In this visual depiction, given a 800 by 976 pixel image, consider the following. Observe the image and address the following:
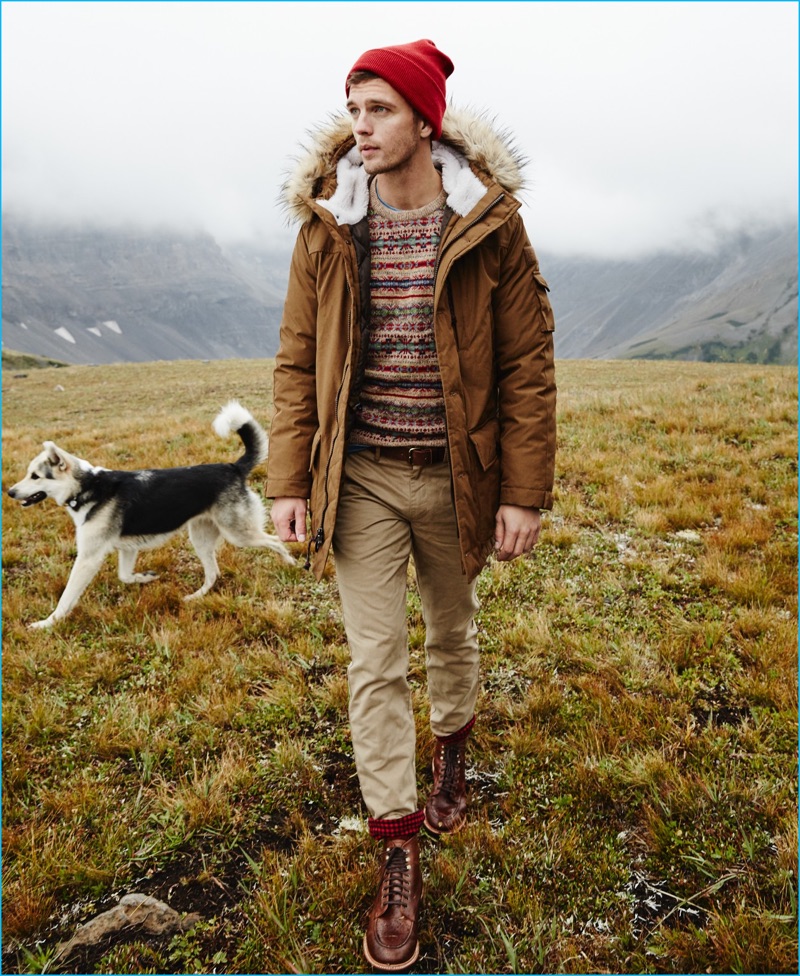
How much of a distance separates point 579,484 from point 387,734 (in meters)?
6.15

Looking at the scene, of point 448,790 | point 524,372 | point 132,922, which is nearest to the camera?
point 132,922

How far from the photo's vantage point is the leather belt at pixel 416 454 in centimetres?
309

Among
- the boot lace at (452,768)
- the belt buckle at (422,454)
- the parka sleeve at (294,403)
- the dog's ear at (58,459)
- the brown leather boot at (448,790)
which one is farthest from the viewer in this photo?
the dog's ear at (58,459)

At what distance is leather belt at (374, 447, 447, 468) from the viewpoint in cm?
309

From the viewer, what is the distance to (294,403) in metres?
3.28

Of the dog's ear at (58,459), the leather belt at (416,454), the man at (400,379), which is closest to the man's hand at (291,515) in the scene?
the man at (400,379)

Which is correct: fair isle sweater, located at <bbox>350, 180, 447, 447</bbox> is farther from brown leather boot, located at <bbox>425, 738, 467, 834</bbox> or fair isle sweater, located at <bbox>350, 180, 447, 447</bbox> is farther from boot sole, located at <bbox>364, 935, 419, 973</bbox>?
boot sole, located at <bbox>364, 935, 419, 973</bbox>

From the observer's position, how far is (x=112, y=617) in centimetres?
567

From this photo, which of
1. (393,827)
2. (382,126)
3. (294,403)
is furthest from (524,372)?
(393,827)

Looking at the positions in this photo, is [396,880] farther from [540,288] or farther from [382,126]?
[382,126]

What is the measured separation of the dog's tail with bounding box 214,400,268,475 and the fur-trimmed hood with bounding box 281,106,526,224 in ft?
10.6

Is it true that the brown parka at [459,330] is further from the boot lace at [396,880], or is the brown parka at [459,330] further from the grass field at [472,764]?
the grass field at [472,764]

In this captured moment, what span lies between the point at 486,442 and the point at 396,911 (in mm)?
2201

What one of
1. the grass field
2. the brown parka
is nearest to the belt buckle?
the brown parka
